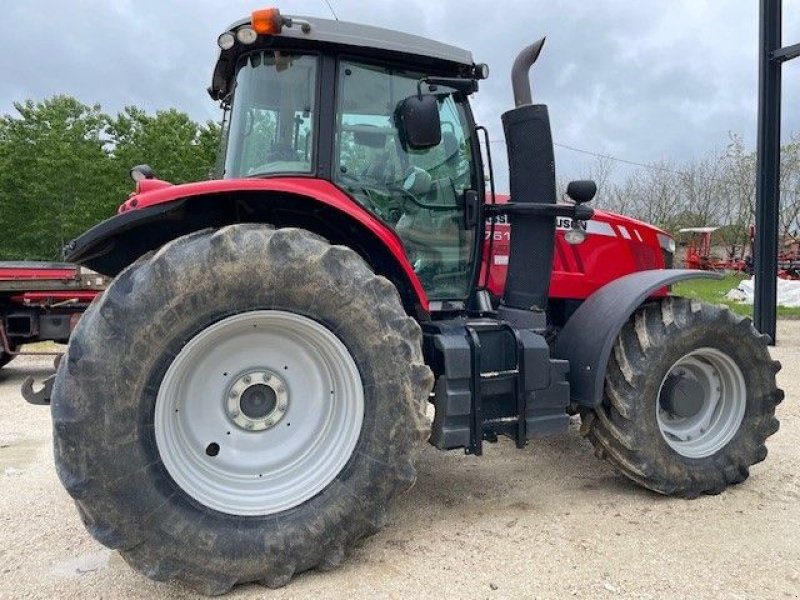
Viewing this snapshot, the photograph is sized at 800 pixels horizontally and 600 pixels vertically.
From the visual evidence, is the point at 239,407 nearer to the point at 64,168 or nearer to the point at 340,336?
the point at 340,336

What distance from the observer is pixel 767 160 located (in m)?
10.2

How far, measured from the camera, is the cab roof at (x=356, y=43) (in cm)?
319

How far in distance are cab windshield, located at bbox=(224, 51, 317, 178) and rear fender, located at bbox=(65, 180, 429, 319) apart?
0.70 ft

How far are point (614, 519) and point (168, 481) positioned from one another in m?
2.14

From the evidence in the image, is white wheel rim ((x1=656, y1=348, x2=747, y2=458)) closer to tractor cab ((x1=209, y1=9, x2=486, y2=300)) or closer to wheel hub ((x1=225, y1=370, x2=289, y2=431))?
tractor cab ((x1=209, y1=9, x2=486, y2=300))

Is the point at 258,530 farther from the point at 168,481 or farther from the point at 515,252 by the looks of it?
the point at 515,252

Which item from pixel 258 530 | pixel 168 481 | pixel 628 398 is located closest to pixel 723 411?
pixel 628 398

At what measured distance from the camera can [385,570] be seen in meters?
2.85

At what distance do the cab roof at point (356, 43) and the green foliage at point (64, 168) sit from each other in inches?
703

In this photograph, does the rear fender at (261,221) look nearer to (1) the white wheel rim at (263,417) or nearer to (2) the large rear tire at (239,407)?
(2) the large rear tire at (239,407)

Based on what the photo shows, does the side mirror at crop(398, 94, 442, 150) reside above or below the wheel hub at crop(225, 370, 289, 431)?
above

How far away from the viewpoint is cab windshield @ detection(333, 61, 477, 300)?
11.0 ft

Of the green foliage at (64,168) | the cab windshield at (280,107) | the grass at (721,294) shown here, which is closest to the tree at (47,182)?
the green foliage at (64,168)

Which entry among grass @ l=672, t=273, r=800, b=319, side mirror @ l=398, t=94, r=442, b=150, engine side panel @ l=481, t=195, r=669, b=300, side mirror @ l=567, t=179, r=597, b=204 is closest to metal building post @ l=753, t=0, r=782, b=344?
grass @ l=672, t=273, r=800, b=319
